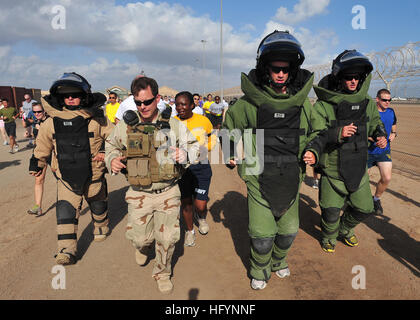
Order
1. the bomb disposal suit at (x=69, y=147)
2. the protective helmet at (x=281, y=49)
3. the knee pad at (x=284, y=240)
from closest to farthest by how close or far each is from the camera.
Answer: the protective helmet at (x=281, y=49)
the knee pad at (x=284, y=240)
the bomb disposal suit at (x=69, y=147)

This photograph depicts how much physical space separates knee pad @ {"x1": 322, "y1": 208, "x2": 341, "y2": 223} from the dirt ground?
504mm

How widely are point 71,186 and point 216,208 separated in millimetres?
2812

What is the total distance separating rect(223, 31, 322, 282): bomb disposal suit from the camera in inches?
105

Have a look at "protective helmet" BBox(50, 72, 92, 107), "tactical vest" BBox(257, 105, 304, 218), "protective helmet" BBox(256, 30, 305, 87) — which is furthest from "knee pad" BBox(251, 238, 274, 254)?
"protective helmet" BBox(50, 72, 92, 107)

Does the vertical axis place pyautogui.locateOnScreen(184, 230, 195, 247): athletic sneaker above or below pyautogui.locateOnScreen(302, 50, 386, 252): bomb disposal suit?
below

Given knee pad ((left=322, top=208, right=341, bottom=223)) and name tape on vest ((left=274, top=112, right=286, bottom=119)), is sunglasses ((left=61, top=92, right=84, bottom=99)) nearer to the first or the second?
name tape on vest ((left=274, top=112, right=286, bottom=119))

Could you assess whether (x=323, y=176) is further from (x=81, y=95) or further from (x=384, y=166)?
(x=81, y=95)

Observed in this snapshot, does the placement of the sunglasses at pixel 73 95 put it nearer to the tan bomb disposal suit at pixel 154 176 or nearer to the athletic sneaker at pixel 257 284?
the tan bomb disposal suit at pixel 154 176

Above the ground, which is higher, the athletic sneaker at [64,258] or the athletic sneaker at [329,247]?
the athletic sneaker at [64,258]

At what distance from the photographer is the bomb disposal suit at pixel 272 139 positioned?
8.72 feet

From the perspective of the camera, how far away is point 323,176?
363 centimetres

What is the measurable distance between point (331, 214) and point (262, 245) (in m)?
1.38

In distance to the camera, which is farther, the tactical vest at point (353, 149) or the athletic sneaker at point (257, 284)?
the tactical vest at point (353, 149)

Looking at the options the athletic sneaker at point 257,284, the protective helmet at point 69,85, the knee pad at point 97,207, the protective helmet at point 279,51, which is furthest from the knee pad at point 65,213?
the protective helmet at point 279,51
